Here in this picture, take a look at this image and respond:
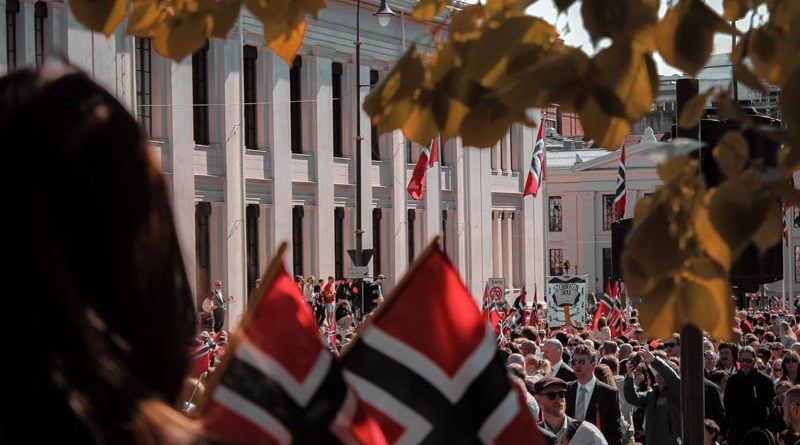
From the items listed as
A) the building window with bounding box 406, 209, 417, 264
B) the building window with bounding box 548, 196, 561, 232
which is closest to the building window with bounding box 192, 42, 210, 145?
the building window with bounding box 406, 209, 417, 264

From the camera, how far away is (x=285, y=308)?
291 centimetres

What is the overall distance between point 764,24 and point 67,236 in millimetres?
2326

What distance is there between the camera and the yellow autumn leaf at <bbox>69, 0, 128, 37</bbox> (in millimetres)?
3414

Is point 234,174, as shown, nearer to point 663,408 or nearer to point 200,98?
point 200,98

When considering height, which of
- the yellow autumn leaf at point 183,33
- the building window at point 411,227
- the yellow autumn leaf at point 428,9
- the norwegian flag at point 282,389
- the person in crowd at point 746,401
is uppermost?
the yellow autumn leaf at point 428,9

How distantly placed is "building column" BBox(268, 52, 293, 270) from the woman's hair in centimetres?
4146

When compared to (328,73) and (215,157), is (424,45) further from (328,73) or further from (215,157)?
(328,73)

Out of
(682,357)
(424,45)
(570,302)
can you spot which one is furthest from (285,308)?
(570,302)

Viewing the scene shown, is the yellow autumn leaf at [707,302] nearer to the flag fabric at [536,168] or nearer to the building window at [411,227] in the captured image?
the flag fabric at [536,168]

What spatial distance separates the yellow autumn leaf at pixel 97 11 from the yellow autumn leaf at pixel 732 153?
4.47 feet

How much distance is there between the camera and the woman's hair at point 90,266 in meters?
→ 1.41

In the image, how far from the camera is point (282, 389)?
2391 mm

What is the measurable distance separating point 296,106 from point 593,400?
34.0m

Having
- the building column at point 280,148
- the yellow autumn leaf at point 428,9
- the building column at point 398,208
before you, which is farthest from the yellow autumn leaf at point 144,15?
the building column at point 398,208
